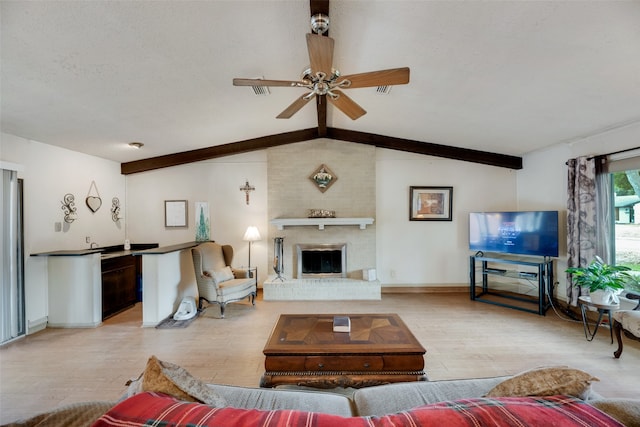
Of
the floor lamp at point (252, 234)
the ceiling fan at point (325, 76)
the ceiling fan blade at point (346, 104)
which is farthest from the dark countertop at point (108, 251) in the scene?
the ceiling fan blade at point (346, 104)

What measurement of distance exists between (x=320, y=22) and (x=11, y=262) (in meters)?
4.15

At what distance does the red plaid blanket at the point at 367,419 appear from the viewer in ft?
2.30

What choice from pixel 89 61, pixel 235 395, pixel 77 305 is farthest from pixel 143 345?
pixel 89 61

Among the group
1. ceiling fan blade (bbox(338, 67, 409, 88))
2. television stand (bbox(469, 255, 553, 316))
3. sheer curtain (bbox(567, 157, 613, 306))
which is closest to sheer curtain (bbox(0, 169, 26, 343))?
ceiling fan blade (bbox(338, 67, 409, 88))

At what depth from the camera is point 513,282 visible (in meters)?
4.65

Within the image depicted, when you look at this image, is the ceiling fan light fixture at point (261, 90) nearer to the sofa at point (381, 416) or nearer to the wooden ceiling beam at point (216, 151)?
Answer: the wooden ceiling beam at point (216, 151)

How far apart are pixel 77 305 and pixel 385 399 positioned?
405cm

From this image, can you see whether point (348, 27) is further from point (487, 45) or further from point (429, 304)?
point (429, 304)

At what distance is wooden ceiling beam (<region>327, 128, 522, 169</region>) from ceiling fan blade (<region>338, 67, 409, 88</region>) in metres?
2.74

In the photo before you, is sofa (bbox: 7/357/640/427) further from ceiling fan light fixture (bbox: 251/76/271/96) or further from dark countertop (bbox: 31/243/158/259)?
dark countertop (bbox: 31/243/158/259)

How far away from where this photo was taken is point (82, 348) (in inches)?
111

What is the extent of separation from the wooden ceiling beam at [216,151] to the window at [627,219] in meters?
4.19

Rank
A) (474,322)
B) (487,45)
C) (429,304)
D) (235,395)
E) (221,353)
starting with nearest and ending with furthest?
(235,395) < (487,45) < (221,353) < (474,322) < (429,304)

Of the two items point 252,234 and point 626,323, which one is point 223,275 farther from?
point 626,323
